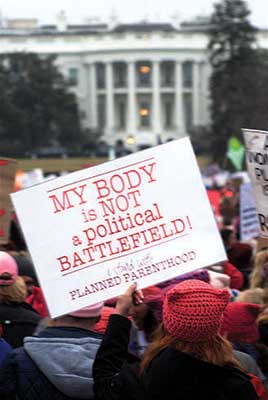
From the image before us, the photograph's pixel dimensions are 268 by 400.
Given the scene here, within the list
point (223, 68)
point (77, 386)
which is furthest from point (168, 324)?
point (223, 68)

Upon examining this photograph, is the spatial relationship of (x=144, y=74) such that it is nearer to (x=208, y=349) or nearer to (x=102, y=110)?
(x=102, y=110)

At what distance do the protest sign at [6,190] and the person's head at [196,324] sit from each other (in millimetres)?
2570

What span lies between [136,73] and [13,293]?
104 m

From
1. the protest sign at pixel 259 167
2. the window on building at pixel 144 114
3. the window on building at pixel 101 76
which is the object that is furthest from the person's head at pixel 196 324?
the window on building at pixel 101 76

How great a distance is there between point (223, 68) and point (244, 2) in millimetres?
4719

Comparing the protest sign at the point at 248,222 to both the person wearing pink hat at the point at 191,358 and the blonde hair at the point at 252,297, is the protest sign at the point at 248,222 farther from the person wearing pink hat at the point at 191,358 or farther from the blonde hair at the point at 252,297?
the person wearing pink hat at the point at 191,358

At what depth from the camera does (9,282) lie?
16.1 ft

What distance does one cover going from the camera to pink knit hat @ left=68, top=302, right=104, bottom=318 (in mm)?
3969

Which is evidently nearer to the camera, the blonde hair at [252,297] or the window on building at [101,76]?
the blonde hair at [252,297]

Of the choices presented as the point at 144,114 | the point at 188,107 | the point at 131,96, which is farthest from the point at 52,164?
the point at 188,107

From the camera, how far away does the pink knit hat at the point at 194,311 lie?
3.36 meters

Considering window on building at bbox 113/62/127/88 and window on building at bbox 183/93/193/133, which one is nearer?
window on building at bbox 183/93/193/133

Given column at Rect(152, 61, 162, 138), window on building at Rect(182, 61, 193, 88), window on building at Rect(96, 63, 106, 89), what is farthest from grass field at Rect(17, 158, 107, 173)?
window on building at Rect(182, 61, 193, 88)

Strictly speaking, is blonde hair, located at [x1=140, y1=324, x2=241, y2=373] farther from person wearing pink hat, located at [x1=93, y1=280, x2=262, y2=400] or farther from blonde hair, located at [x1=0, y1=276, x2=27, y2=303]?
blonde hair, located at [x1=0, y1=276, x2=27, y2=303]
